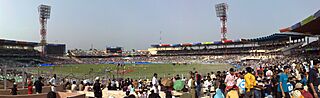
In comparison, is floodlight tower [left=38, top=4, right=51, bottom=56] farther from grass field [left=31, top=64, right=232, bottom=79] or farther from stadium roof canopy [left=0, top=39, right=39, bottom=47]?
grass field [left=31, top=64, right=232, bottom=79]

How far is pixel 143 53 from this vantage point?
4653 inches

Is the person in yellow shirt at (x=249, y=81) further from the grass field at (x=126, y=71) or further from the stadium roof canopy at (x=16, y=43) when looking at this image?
the stadium roof canopy at (x=16, y=43)

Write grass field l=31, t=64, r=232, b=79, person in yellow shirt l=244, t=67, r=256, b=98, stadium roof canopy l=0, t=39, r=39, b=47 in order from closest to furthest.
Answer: person in yellow shirt l=244, t=67, r=256, b=98
grass field l=31, t=64, r=232, b=79
stadium roof canopy l=0, t=39, r=39, b=47

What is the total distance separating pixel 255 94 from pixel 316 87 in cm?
160

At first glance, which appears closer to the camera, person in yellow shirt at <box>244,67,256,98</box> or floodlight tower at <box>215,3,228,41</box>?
person in yellow shirt at <box>244,67,256,98</box>

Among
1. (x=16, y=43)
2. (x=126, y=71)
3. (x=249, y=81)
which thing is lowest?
(x=126, y=71)

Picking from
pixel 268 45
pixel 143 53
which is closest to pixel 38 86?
pixel 268 45

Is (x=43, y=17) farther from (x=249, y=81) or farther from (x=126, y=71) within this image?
(x=249, y=81)

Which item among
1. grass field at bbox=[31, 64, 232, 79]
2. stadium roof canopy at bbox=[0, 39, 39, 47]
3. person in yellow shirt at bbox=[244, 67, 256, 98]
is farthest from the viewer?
stadium roof canopy at bbox=[0, 39, 39, 47]

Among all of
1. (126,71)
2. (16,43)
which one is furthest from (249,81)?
(16,43)

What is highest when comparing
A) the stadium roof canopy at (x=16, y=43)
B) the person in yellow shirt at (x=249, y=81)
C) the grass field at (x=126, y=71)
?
the stadium roof canopy at (x=16, y=43)

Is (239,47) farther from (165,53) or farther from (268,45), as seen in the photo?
(165,53)

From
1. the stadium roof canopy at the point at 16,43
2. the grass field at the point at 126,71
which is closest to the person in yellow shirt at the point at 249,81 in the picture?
the grass field at the point at 126,71

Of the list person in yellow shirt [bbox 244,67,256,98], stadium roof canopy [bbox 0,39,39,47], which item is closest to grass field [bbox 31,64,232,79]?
person in yellow shirt [bbox 244,67,256,98]
